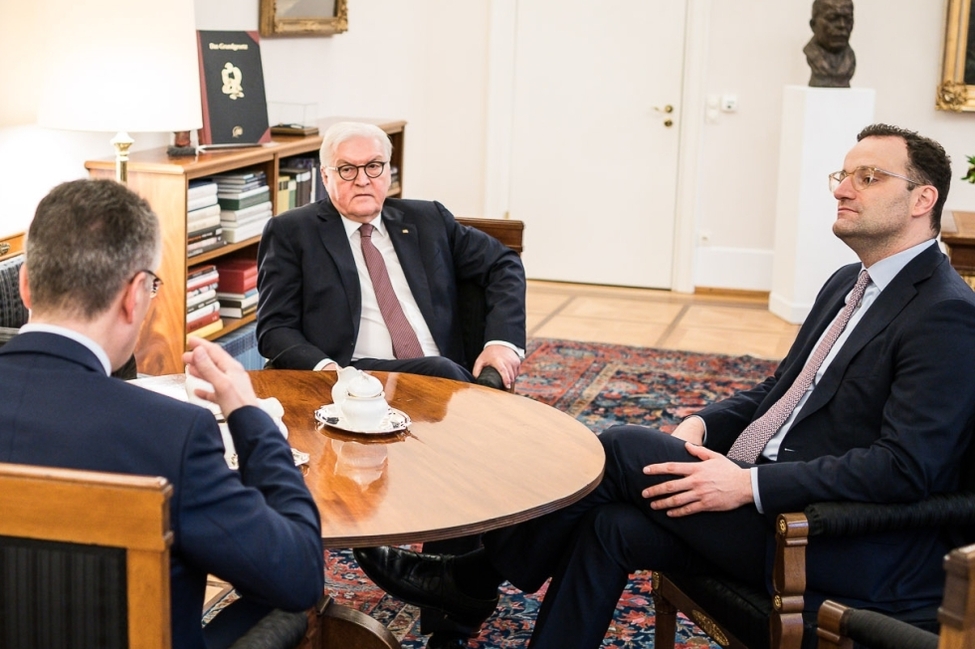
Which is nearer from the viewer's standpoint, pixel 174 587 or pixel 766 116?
pixel 174 587

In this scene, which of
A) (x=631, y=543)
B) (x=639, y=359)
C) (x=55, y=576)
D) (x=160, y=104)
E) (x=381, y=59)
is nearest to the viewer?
(x=55, y=576)

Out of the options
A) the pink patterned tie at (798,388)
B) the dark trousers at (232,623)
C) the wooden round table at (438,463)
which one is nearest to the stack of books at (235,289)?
the wooden round table at (438,463)

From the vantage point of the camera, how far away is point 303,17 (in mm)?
6375

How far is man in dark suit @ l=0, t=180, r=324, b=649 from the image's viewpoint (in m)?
1.56

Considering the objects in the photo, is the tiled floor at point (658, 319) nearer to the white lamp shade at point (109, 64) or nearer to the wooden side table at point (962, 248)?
the wooden side table at point (962, 248)

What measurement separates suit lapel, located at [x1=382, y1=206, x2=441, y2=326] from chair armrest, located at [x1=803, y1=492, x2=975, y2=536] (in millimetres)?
1614

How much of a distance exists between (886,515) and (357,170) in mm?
1905

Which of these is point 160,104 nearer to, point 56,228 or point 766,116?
point 56,228

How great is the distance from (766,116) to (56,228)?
6.67 meters

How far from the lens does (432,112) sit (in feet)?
27.7

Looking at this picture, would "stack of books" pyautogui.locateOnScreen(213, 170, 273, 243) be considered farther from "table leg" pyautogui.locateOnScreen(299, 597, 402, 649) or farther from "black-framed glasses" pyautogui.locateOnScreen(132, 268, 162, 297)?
"black-framed glasses" pyautogui.locateOnScreen(132, 268, 162, 297)

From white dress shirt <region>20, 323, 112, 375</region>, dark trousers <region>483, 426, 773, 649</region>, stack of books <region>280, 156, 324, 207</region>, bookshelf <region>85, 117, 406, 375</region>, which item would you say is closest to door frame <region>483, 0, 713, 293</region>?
stack of books <region>280, 156, 324, 207</region>

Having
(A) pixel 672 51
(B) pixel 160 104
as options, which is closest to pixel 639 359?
(A) pixel 672 51

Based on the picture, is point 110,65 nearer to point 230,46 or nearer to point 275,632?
point 230,46
